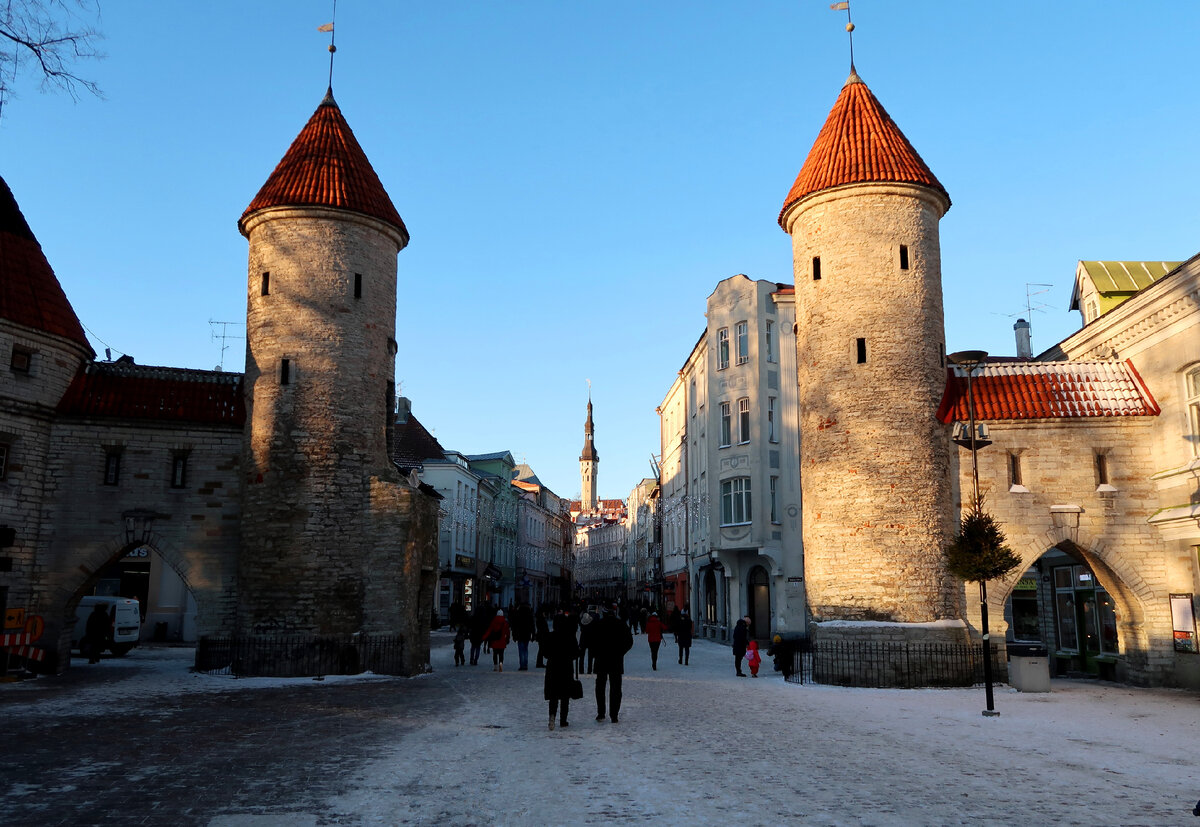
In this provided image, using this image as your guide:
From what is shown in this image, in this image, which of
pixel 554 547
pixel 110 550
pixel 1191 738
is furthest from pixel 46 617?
pixel 554 547

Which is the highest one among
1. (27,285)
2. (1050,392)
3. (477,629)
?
(27,285)

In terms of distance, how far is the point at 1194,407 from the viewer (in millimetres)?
19344

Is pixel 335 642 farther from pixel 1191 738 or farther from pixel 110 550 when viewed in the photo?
pixel 1191 738

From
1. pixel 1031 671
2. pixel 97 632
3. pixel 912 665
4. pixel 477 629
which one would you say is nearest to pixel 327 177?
pixel 477 629

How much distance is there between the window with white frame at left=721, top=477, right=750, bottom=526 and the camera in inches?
1375

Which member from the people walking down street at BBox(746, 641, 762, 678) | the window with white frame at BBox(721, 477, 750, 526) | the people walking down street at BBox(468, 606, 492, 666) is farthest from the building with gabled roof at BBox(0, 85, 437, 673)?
the window with white frame at BBox(721, 477, 750, 526)

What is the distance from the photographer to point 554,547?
97.6 m

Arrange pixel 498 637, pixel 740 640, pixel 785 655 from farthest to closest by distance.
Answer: pixel 498 637 < pixel 740 640 < pixel 785 655

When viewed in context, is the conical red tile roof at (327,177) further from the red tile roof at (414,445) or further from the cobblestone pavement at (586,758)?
the red tile roof at (414,445)

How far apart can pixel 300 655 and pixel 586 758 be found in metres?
12.4

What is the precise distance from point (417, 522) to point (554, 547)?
76.2 m

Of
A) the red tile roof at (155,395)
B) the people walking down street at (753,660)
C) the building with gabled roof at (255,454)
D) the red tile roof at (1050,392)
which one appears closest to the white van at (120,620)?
the building with gabled roof at (255,454)

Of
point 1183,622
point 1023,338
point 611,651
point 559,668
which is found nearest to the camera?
point 559,668

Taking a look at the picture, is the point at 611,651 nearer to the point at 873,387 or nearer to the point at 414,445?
the point at 873,387
